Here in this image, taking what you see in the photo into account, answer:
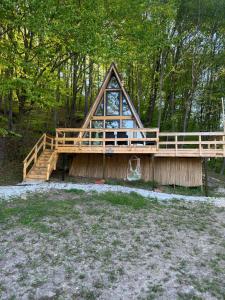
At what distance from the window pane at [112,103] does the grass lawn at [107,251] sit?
26.6ft

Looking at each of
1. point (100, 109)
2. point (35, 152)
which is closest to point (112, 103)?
point (100, 109)

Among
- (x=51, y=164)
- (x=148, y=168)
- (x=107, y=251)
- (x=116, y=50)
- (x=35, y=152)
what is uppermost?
(x=116, y=50)

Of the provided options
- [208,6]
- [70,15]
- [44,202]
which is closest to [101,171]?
[44,202]

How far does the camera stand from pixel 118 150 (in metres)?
15.4

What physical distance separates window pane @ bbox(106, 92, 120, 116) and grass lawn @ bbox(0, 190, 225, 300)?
810 cm

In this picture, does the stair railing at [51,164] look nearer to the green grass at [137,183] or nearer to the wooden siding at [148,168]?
the wooden siding at [148,168]

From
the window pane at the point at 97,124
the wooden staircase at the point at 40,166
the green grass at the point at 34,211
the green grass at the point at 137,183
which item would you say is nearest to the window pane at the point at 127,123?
the window pane at the point at 97,124

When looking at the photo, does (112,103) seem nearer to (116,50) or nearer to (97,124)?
(97,124)

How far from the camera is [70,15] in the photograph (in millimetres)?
14281

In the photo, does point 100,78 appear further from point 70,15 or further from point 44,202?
point 44,202

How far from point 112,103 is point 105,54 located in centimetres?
376

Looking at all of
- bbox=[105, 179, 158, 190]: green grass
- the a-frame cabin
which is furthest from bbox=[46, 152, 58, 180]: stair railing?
bbox=[105, 179, 158, 190]: green grass

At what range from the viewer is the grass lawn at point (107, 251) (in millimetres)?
5504

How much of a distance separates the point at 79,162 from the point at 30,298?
1246 cm
